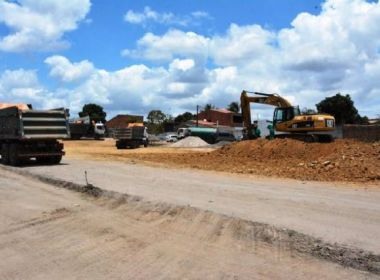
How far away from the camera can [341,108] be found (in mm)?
110688

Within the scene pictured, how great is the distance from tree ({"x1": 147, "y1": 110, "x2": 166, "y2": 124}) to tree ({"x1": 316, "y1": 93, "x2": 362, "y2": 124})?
50191 millimetres

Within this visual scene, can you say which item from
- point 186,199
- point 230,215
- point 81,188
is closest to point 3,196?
point 81,188

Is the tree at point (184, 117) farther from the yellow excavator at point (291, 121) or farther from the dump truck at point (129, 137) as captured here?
the yellow excavator at point (291, 121)

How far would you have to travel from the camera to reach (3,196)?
15805mm

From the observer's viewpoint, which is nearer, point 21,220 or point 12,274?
point 12,274

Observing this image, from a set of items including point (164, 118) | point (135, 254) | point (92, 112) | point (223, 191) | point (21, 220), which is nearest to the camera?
point (135, 254)

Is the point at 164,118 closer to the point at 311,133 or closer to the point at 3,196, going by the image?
the point at 311,133

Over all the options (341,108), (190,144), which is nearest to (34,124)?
(190,144)

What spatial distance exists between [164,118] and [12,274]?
143 m

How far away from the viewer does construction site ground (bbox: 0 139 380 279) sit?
8.02 metres

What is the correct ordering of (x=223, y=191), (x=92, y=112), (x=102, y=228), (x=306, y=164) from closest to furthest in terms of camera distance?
(x=102, y=228) → (x=223, y=191) → (x=306, y=164) → (x=92, y=112)

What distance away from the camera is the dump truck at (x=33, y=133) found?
87.1 feet

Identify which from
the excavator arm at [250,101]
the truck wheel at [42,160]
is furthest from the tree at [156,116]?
the truck wheel at [42,160]

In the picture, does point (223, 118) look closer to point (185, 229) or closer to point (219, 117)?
point (219, 117)
